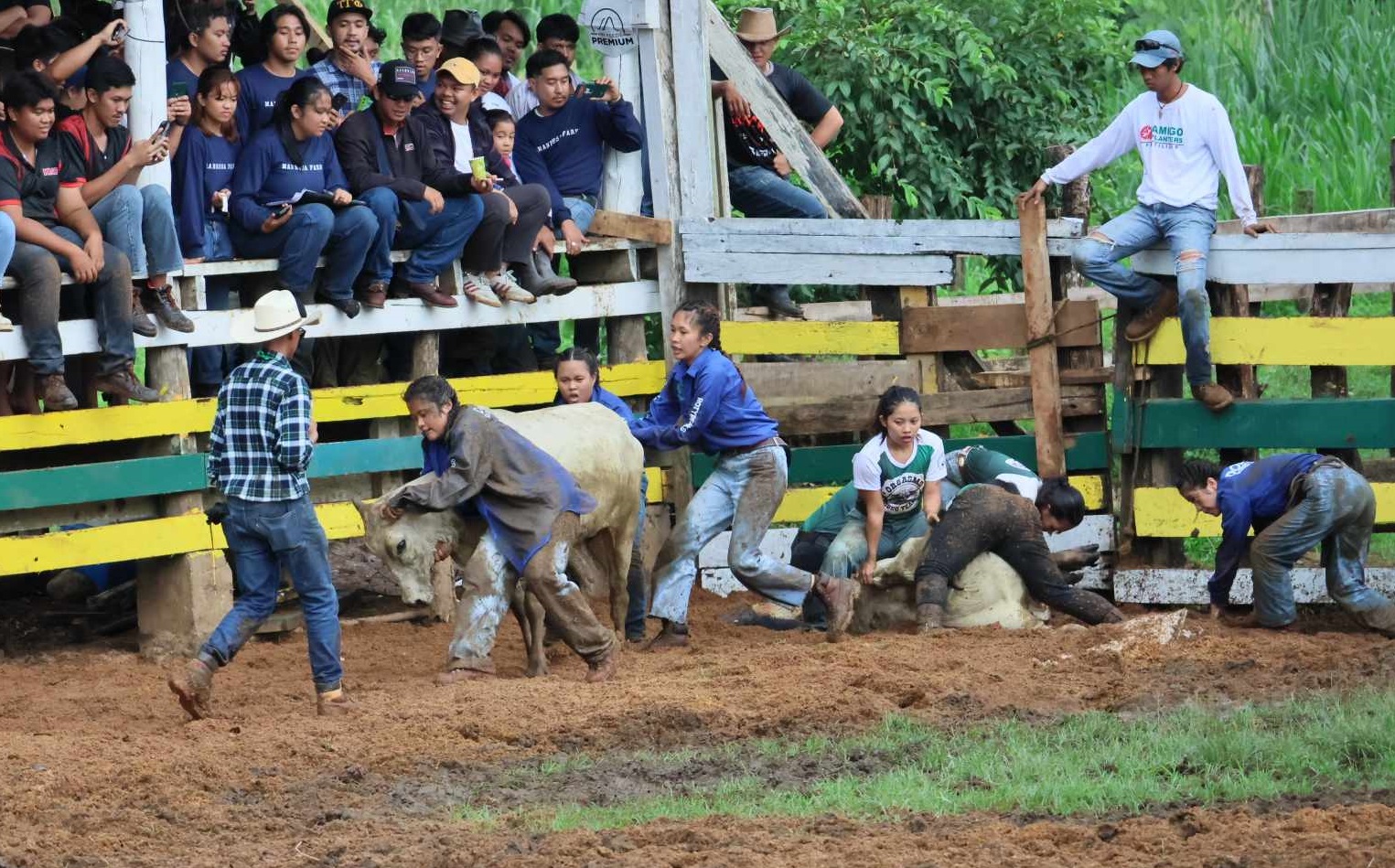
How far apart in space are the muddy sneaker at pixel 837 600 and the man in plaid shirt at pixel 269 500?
2696mm

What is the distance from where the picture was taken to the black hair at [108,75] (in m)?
9.95

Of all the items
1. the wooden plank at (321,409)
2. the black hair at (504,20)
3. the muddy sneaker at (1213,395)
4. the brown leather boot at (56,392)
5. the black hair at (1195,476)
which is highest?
the black hair at (504,20)

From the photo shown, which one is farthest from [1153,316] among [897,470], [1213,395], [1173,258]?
[897,470]

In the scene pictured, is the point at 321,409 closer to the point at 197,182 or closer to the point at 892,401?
the point at 197,182

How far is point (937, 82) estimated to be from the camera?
14.2m

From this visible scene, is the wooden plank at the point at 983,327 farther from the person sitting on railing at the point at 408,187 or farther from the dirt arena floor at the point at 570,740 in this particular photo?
the person sitting on railing at the point at 408,187

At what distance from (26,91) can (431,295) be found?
255cm

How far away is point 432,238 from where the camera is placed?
36.9 ft

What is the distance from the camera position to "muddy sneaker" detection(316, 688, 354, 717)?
871 cm

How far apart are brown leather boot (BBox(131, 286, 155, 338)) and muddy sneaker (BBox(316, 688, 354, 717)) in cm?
241

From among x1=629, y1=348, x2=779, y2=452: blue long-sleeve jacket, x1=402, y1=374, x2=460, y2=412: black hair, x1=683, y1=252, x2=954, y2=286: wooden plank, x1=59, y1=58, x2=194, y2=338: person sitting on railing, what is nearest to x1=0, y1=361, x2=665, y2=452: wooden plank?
x1=59, y1=58, x2=194, y2=338: person sitting on railing

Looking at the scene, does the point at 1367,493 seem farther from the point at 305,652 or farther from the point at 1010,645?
the point at 305,652

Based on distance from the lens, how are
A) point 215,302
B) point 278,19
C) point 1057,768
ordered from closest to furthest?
1. point 1057,768
2. point 215,302
3. point 278,19

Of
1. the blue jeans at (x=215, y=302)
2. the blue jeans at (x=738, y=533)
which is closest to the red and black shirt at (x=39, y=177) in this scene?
the blue jeans at (x=215, y=302)
